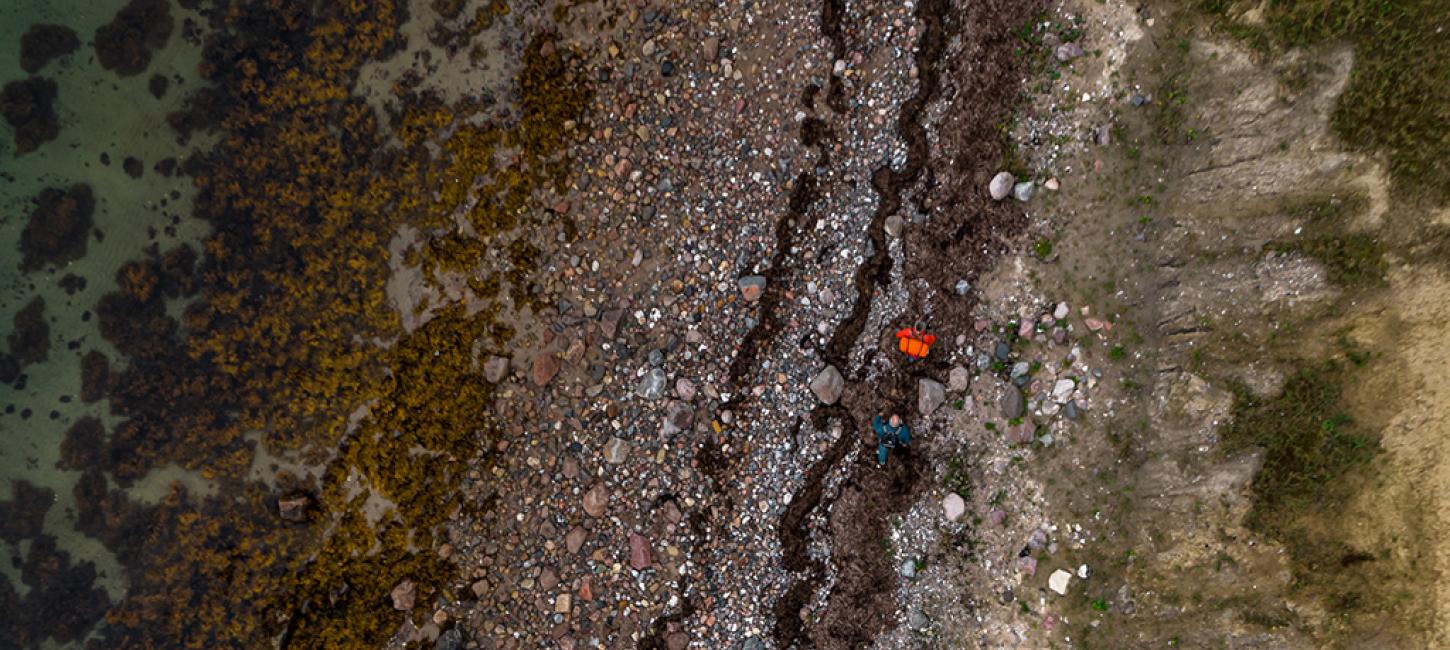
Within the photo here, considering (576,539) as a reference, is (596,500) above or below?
above

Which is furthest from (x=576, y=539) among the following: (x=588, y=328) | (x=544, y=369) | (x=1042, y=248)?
(x=1042, y=248)

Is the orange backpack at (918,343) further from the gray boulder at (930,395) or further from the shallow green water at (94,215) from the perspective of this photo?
the shallow green water at (94,215)

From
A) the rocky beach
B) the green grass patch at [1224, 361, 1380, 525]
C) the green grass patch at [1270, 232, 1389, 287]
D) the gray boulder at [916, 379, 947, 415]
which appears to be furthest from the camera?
the gray boulder at [916, 379, 947, 415]

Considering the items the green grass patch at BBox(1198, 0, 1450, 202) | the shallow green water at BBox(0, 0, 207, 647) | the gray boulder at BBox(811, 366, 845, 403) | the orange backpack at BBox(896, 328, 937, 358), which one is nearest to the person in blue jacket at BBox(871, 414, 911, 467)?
the gray boulder at BBox(811, 366, 845, 403)

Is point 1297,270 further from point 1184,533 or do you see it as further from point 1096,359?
point 1184,533

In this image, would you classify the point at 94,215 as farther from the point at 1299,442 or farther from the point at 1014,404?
the point at 1299,442

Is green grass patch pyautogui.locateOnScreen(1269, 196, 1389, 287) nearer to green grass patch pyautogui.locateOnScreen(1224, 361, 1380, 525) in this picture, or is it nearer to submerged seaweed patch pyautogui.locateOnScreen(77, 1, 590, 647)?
green grass patch pyautogui.locateOnScreen(1224, 361, 1380, 525)
